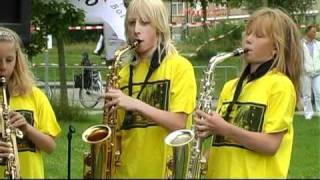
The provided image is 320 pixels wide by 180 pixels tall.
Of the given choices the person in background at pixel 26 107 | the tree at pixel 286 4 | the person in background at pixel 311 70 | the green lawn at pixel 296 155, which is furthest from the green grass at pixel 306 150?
the tree at pixel 286 4

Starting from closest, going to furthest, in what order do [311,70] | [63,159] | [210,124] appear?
[210,124], [63,159], [311,70]

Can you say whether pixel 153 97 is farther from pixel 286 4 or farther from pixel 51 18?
pixel 286 4

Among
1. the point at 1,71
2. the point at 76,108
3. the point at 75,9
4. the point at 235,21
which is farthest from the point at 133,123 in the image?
the point at 235,21

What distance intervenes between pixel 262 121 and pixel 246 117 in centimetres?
9

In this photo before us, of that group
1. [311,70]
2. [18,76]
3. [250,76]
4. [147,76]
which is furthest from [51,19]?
[250,76]

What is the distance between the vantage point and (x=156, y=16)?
3.82m

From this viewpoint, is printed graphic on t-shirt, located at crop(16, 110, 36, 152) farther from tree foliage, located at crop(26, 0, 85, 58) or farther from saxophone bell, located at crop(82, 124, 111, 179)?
tree foliage, located at crop(26, 0, 85, 58)

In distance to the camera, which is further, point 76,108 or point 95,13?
point 76,108

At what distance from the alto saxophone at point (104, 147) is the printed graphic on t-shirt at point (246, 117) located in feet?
1.85

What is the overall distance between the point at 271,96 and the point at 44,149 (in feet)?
3.89

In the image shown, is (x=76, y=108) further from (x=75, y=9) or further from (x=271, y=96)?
(x=271, y=96)

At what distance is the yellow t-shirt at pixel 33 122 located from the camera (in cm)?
379

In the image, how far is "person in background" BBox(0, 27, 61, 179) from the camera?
12.3 feet

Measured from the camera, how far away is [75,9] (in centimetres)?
909
